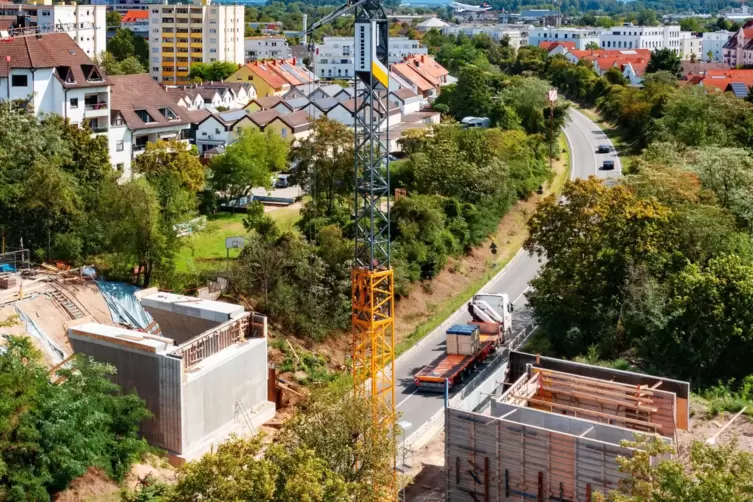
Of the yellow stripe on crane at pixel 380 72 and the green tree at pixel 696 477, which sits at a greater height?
the yellow stripe on crane at pixel 380 72

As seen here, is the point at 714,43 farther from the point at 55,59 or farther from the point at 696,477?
the point at 696,477

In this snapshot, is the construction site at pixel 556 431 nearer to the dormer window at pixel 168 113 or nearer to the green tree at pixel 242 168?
the green tree at pixel 242 168

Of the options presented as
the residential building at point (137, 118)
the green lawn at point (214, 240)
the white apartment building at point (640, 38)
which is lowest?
the green lawn at point (214, 240)

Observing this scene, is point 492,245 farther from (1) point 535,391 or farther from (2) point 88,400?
(2) point 88,400

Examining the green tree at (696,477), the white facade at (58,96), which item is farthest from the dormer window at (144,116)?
the green tree at (696,477)

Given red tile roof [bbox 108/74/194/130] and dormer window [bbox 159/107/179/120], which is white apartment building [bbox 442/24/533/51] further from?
dormer window [bbox 159/107/179/120]

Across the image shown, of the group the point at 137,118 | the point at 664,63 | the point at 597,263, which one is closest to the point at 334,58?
the point at 664,63

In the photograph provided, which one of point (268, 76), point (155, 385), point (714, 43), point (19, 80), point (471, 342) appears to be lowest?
point (471, 342)
